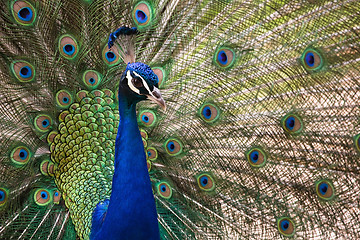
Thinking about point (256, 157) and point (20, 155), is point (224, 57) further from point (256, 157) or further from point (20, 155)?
point (20, 155)

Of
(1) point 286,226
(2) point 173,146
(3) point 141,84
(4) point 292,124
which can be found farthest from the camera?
(2) point 173,146

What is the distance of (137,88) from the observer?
4.71 ft

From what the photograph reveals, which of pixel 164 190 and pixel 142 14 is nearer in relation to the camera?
pixel 142 14

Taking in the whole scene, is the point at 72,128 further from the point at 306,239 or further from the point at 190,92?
the point at 306,239

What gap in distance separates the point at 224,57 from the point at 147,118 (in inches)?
20.2

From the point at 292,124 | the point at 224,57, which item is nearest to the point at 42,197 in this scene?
the point at 224,57

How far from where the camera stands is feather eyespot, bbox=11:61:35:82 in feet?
6.68

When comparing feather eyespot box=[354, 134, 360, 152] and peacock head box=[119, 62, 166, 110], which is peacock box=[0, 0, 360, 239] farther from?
peacock head box=[119, 62, 166, 110]

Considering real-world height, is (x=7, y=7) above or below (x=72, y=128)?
above

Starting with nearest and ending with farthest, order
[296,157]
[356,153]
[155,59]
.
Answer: [356,153] < [296,157] < [155,59]

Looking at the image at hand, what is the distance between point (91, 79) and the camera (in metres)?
2.21

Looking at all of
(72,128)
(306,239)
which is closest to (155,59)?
(72,128)

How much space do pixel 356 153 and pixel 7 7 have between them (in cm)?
159

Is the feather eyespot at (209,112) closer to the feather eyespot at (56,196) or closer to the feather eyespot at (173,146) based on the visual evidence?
the feather eyespot at (173,146)
